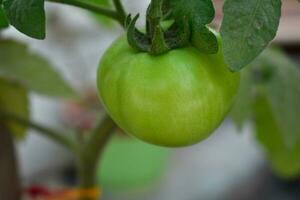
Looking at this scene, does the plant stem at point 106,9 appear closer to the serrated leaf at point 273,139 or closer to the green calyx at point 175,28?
the green calyx at point 175,28

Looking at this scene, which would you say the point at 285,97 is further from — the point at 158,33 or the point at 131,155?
the point at 131,155

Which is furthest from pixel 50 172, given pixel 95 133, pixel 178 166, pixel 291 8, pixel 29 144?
pixel 95 133

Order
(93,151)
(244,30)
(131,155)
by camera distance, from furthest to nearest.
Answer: (131,155)
(93,151)
(244,30)

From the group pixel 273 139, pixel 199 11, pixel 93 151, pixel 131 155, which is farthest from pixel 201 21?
pixel 131 155

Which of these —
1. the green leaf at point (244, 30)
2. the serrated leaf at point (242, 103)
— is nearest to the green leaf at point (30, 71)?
the serrated leaf at point (242, 103)

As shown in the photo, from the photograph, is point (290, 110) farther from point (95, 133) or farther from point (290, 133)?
point (95, 133)
